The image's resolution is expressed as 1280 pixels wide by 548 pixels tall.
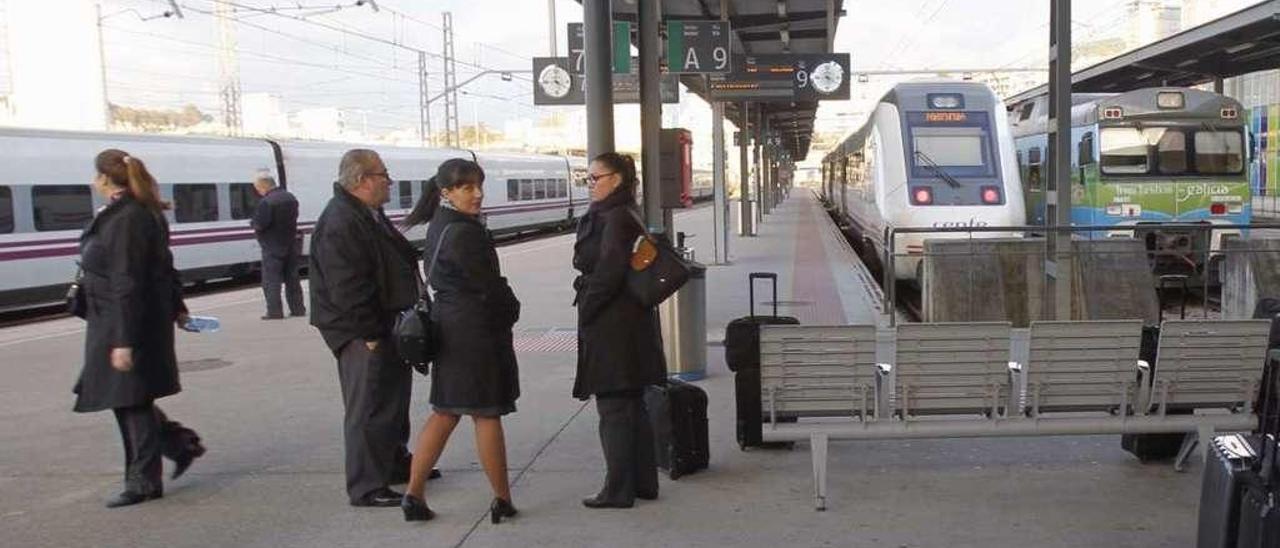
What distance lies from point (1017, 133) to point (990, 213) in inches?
278

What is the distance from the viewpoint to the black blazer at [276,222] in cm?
1198

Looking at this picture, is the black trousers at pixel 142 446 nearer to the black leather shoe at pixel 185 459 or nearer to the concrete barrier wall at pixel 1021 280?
the black leather shoe at pixel 185 459

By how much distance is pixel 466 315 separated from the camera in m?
4.66

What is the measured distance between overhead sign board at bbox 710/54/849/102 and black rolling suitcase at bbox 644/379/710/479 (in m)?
13.2

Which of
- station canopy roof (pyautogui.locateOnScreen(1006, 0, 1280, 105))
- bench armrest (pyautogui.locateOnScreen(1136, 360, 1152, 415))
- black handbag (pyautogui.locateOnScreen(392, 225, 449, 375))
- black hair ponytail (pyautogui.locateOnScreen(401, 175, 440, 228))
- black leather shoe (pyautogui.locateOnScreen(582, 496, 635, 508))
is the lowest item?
black leather shoe (pyautogui.locateOnScreen(582, 496, 635, 508))

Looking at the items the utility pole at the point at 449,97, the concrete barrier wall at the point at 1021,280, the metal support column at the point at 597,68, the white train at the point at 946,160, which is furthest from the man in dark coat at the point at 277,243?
the utility pole at the point at 449,97

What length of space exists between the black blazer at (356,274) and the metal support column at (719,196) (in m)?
14.7

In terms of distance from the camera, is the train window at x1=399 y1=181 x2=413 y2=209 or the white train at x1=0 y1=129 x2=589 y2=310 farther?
the train window at x1=399 y1=181 x2=413 y2=209

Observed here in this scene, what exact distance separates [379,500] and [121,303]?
1518 millimetres

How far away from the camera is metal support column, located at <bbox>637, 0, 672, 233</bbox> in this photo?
816cm

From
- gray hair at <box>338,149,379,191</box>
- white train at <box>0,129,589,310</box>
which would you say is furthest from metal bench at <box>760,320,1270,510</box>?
white train at <box>0,129,589,310</box>

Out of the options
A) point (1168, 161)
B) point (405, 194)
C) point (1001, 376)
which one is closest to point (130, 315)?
point (1001, 376)

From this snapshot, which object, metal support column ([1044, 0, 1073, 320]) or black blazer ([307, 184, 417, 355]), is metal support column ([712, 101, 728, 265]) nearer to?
metal support column ([1044, 0, 1073, 320])

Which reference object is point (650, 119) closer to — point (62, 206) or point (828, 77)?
point (62, 206)
